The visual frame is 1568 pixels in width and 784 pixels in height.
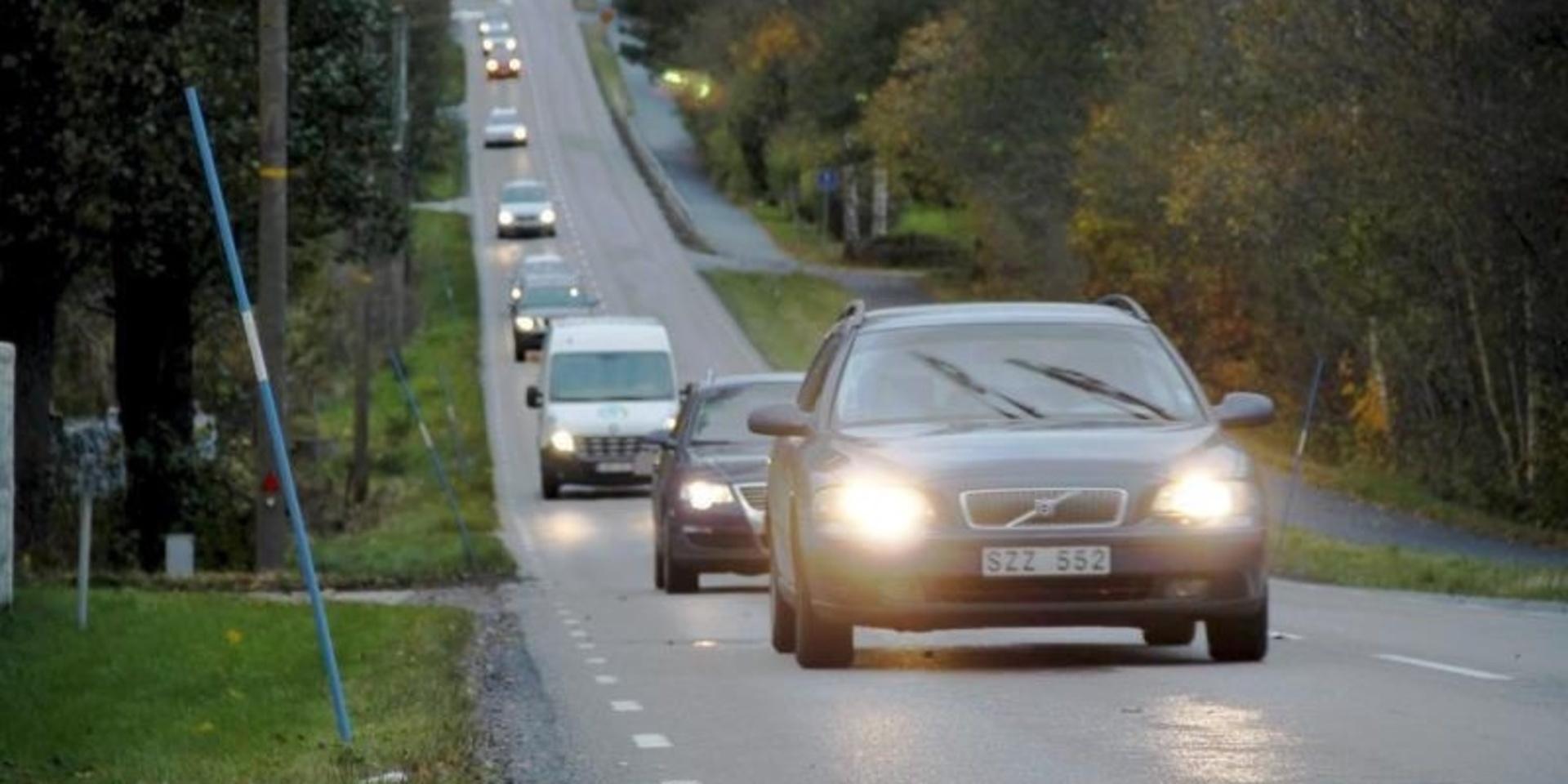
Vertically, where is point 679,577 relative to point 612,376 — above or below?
below

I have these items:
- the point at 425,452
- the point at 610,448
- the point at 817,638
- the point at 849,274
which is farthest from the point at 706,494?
the point at 849,274

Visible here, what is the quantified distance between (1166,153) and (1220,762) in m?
47.5

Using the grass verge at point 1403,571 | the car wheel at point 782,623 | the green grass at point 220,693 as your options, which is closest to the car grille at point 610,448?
the grass verge at point 1403,571

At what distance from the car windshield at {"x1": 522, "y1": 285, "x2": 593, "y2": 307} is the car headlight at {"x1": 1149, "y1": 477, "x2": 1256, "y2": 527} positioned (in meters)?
59.6

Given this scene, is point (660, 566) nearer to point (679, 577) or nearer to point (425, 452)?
point (679, 577)

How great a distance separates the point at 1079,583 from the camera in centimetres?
1523

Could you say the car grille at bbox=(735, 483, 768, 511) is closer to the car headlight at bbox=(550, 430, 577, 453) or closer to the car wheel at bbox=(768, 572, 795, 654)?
the car wheel at bbox=(768, 572, 795, 654)

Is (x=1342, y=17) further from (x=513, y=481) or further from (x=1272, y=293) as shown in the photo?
(x=513, y=481)

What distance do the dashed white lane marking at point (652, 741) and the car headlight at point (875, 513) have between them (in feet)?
7.24

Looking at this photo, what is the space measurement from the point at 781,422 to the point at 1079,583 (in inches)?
82.9

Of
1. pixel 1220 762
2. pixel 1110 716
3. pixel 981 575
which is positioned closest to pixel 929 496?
pixel 981 575

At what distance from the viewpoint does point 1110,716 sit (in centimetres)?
1330

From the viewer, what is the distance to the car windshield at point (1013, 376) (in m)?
16.5

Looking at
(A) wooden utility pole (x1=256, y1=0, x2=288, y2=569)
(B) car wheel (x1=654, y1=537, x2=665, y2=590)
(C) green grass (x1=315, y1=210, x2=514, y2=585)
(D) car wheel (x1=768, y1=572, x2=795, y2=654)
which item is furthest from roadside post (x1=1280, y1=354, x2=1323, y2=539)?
(D) car wheel (x1=768, y1=572, x2=795, y2=654)
